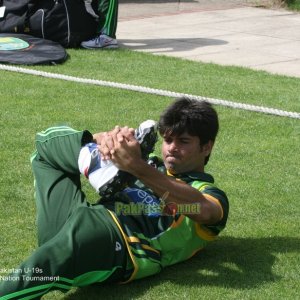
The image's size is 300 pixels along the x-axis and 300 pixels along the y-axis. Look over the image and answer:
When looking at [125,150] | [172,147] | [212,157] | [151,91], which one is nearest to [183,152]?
[172,147]

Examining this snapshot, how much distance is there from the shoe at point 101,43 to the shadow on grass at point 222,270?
5402 mm

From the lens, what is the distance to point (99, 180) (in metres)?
3.67

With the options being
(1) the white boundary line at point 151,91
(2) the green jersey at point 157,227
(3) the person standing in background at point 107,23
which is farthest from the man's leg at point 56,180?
(3) the person standing in background at point 107,23

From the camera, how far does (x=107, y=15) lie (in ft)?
31.6

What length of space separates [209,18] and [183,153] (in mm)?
8618

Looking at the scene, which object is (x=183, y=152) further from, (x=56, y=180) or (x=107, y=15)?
(x=107, y=15)

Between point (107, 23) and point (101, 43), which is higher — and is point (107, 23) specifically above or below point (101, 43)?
above

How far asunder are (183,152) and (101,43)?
18.7ft

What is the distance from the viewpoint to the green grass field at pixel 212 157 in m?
3.72

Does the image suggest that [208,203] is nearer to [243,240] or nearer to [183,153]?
[183,153]

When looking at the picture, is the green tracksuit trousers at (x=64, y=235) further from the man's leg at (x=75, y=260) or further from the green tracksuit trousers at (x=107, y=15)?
the green tracksuit trousers at (x=107, y=15)

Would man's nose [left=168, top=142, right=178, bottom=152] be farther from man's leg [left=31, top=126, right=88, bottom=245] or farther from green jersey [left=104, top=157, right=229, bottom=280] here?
man's leg [left=31, top=126, right=88, bottom=245]

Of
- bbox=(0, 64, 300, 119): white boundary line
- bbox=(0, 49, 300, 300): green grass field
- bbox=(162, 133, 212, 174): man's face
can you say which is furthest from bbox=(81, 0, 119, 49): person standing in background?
bbox=(162, 133, 212, 174): man's face

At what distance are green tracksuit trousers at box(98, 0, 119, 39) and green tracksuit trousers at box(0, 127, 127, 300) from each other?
5.64m
